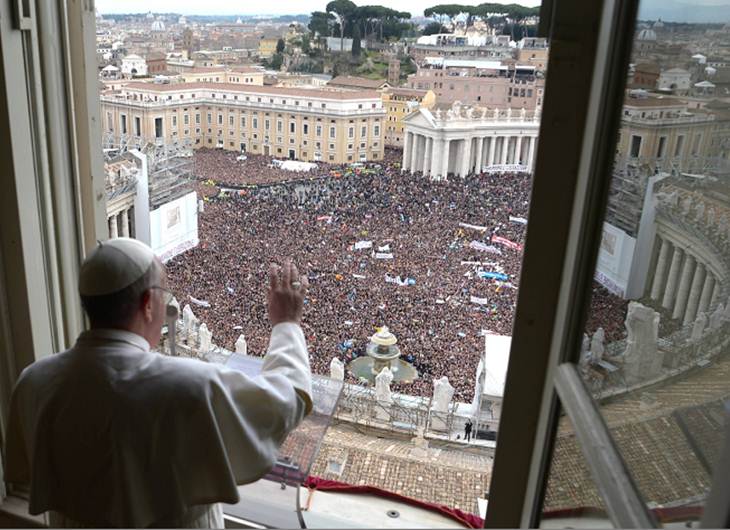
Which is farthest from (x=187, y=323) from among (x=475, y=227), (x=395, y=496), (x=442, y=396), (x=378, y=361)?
(x=475, y=227)

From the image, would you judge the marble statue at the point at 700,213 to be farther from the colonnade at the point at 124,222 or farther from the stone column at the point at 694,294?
the colonnade at the point at 124,222

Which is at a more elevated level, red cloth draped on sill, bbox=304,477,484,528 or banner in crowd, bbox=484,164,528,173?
red cloth draped on sill, bbox=304,477,484,528

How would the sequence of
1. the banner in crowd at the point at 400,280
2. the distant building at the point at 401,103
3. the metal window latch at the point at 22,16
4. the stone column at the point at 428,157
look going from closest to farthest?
the metal window latch at the point at 22,16
the distant building at the point at 401,103
the stone column at the point at 428,157
the banner in crowd at the point at 400,280

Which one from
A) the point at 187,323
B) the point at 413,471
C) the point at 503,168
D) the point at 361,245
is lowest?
the point at 361,245

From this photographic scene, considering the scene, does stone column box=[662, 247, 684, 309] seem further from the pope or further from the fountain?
the fountain

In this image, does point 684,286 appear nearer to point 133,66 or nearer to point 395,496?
point 395,496

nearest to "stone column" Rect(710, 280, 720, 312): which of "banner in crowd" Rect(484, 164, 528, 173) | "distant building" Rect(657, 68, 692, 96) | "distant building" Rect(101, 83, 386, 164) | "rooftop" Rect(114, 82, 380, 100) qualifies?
"distant building" Rect(657, 68, 692, 96)

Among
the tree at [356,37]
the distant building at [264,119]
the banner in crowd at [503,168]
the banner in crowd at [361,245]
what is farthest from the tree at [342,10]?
the banner in crowd at [361,245]
